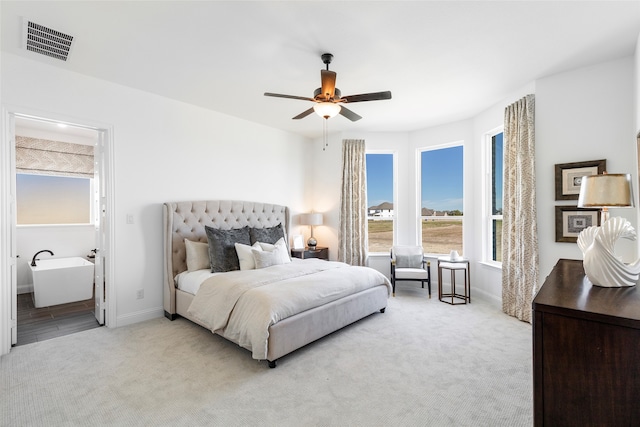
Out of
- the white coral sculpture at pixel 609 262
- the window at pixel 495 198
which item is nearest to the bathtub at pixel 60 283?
the white coral sculpture at pixel 609 262

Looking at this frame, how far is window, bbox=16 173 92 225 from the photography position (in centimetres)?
538

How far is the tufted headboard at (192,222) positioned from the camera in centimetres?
391

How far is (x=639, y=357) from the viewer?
3.28 feet

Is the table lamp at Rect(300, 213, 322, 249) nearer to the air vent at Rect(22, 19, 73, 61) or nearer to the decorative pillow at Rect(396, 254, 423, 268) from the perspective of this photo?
the decorative pillow at Rect(396, 254, 423, 268)

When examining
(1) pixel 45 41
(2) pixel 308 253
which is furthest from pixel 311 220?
(1) pixel 45 41

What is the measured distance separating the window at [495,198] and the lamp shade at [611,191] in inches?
110

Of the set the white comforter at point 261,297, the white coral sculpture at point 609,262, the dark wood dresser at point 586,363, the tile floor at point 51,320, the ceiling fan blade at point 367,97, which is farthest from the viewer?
the tile floor at point 51,320

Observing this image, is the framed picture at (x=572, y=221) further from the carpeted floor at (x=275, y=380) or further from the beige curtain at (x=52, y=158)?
the beige curtain at (x=52, y=158)

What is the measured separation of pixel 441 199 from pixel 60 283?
20.1 feet

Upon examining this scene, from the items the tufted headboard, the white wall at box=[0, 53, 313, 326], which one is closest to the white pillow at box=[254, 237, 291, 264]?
the tufted headboard

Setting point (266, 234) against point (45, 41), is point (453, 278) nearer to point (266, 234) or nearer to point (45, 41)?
point (266, 234)

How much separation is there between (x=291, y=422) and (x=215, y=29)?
298 centimetres

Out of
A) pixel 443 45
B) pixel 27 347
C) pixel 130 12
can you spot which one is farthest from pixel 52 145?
pixel 443 45

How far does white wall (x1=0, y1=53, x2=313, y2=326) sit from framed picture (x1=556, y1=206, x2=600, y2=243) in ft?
13.7
